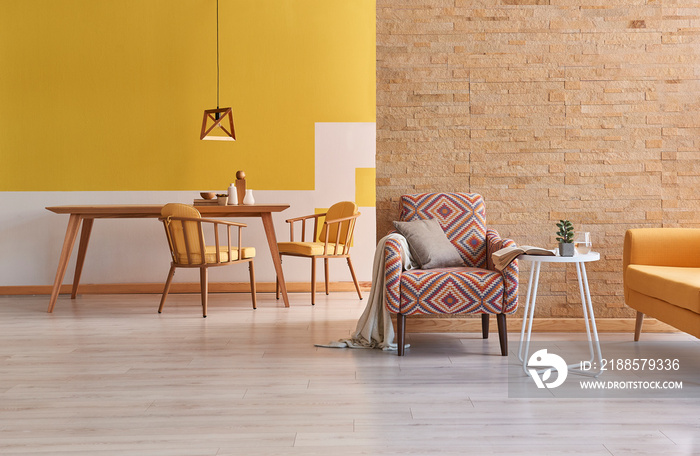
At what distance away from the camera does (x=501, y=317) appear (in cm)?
342

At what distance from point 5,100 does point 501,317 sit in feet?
16.3

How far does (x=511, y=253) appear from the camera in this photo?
3.14m

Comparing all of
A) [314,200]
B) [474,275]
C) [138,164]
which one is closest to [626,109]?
[474,275]

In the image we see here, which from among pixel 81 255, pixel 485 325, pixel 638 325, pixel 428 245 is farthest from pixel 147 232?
pixel 638 325

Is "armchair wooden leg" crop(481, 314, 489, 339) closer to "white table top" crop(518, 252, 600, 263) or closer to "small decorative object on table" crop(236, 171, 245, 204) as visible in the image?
"white table top" crop(518, 252, 600, 263)

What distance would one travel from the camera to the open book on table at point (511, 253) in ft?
10.0

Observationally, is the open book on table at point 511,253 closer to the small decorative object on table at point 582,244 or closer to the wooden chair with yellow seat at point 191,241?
the small decorative object on table at point 582,244

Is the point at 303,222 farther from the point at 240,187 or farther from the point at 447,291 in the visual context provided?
the point at 447,291

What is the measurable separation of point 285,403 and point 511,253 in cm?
132

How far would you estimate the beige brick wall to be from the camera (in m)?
4.04

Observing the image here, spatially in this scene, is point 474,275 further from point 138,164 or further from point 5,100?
point 5,100

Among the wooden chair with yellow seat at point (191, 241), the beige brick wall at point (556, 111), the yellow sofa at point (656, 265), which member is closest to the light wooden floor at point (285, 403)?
the yellow sofa at point (656, 265)

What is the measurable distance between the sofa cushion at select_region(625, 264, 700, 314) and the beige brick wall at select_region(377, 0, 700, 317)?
432 mm

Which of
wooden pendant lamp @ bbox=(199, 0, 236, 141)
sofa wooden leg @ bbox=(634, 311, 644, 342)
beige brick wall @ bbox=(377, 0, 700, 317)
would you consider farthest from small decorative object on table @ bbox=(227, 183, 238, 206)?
sofa wooden leg @ bbox=(634, 311, 644, 342)
